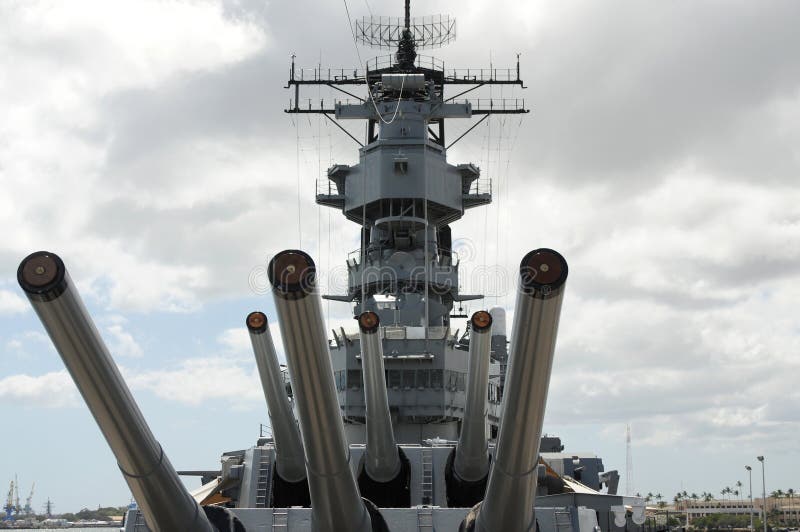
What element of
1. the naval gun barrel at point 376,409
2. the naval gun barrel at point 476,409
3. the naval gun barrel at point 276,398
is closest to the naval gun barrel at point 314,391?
the naval gun barrel at point 376,409

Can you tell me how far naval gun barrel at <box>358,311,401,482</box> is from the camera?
286 inches

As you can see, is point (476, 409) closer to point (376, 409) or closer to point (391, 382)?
point (376, 409)

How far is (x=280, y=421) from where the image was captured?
873 cm

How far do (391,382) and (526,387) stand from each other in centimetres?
1184

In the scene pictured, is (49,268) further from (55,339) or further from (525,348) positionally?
(525,348)

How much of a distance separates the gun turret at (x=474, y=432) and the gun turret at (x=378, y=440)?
21.9 inches

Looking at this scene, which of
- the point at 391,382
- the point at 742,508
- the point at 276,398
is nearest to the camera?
the point at 276,398

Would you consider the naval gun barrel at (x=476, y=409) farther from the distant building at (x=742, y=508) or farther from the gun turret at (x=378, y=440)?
the distant building at (x=742, y=508)

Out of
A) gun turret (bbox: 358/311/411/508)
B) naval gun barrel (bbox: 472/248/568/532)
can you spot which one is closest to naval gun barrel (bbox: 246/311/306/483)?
gun turret (bbox: 358/311/411/508)

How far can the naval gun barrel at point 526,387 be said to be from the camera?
4.36 meters

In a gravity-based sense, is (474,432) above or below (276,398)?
below

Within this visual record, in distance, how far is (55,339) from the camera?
429 cm

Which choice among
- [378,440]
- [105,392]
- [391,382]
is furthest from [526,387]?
[391,382]

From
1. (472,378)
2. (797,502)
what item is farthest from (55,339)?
(797,502)
